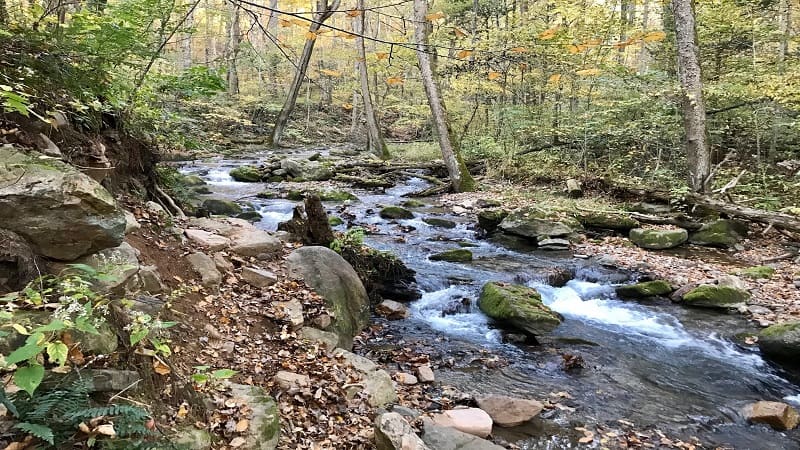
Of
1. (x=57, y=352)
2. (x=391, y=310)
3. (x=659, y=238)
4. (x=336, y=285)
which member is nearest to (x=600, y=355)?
(x=391, y=310)

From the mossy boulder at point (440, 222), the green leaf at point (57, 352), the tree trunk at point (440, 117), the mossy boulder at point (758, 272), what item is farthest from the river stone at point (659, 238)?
the green leaf at point (57, 352)

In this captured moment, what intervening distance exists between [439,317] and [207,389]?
179 inches

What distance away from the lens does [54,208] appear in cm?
314

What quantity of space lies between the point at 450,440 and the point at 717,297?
598 centimetres

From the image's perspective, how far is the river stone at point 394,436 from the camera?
3559 mm

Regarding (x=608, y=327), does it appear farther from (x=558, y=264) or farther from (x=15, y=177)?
(x=15, y=177)

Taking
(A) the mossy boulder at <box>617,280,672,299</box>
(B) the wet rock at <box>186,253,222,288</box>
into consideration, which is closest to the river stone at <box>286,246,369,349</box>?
(B) the wet rock at <box>186,253,222,288</box>

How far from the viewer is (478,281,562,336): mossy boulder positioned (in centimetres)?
692

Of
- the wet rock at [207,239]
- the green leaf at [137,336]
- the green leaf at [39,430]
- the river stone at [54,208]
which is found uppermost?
the river stone at [54,208]

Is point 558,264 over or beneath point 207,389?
beneath

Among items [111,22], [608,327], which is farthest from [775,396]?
[111,22]

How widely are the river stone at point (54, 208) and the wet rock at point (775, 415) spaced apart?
6.20 m

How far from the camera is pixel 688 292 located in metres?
8.04

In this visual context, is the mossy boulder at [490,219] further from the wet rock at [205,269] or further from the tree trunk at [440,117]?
the wet rock at [205,269]
